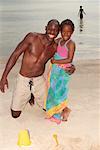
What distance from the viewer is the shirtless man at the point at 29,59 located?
14.3 feet

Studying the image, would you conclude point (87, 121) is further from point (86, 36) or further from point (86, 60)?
point (86, 36)

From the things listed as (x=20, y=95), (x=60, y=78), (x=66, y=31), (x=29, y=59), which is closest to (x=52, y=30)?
(x=66, y=31)

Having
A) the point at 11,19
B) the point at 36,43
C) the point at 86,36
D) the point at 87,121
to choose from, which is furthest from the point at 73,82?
the point at 11,19

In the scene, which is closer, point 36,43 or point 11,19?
point 36,43

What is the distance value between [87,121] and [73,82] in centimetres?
161

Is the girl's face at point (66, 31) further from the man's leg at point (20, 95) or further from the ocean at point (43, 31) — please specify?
the ocean at point (43, 31)

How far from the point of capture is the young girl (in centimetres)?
431

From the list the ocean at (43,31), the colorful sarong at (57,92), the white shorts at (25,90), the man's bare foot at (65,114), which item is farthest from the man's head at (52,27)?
the ocean at (43,31)

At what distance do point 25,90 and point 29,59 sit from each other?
37 cm

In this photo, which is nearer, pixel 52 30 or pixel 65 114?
pixel 52 30

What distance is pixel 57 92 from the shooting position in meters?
4.51

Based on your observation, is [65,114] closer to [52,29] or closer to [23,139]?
[23,139]

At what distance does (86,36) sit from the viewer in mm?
10703

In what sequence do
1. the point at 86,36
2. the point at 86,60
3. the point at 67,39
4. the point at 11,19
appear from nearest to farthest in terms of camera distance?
the point at 67,39 < the point at 86,60 < the point at 86,36 < the point at 11,19
